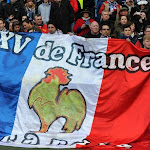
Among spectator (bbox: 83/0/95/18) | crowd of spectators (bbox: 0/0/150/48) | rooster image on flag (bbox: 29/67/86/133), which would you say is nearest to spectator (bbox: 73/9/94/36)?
crowd of spectators (bbox: 0/0/150/48)

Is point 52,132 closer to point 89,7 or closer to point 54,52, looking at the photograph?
point 54,52

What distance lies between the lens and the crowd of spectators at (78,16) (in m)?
9.68

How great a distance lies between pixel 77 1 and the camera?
11.8 m

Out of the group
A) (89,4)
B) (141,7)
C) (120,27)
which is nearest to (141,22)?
(141,7)

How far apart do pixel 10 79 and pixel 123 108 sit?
214 cm

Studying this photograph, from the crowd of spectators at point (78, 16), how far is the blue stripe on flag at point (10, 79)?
1296 millimetres

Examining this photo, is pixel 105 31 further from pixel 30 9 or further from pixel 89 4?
pixel 30 9

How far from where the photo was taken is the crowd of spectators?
9680 mm

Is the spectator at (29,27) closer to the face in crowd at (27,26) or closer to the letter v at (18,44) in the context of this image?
the face in crowd at (27,26)

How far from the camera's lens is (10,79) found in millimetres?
8031

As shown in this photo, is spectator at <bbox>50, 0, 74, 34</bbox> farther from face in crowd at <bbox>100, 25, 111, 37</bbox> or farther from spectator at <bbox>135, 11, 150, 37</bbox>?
face in crowd at <bbox>100, 25, 111, 37</bbox>

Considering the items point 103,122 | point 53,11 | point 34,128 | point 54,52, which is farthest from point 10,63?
point 53,11

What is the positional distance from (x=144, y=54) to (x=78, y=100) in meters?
1.50

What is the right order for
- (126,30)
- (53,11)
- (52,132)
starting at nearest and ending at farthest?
(52,132), (126,30), (53,11)
